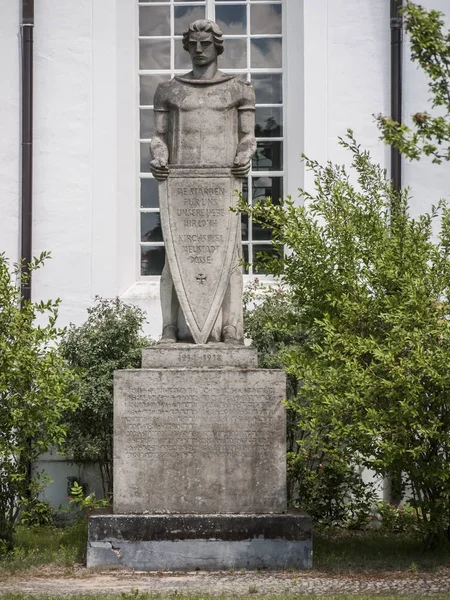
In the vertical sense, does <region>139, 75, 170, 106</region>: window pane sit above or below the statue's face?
above

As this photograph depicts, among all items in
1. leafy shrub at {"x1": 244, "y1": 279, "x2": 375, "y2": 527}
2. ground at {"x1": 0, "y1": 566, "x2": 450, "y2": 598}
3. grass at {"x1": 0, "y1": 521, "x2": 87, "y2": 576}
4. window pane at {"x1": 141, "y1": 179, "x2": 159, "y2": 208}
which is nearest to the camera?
ground at {"x1": 0, "y1": 566, "x2": 450, "y2": 598}

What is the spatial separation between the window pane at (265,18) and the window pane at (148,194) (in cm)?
250

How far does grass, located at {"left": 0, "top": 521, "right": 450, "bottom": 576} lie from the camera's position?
11750 millimetres

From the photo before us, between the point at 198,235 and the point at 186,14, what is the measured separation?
7.50 m

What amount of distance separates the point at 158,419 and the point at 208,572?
1.36 m

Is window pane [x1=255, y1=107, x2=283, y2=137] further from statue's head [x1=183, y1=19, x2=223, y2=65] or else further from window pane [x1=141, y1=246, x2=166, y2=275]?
statue's head [x1=183, y1=19, x2=223, y2=65]

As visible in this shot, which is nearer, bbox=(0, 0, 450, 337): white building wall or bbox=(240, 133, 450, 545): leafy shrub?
bbox=(240, 133, 450, 545): leafy shrub

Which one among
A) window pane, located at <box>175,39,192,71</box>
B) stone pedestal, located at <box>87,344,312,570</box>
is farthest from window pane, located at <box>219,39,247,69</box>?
stone pedestal, located at <box>87,344,312,570</box>

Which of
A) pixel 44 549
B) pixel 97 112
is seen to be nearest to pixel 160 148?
pixel 44 549

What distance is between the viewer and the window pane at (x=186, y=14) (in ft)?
61.9

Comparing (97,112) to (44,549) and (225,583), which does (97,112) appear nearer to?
(44,549)

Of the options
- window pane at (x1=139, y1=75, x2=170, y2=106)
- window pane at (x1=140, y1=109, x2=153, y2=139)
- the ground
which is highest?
window pane at (x1=139, y1=75, x2=170, y2=106)

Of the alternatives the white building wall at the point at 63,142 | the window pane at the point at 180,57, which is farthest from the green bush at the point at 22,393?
the window pane at the point at 180,57

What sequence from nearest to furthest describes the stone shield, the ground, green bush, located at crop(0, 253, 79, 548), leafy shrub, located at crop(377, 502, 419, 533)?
the ground < the stone shield < green bush, located at crop(0, 253, 79, 548) < leafy shrub, located at crop(377, 502, 419, 533)
